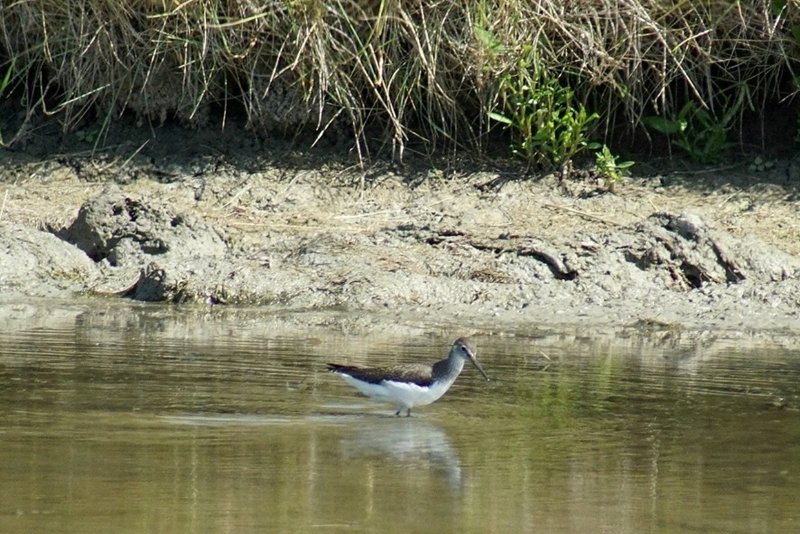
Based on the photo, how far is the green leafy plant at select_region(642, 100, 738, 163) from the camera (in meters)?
12.0

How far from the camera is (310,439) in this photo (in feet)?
21.9

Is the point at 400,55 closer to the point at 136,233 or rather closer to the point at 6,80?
the point at 136,233

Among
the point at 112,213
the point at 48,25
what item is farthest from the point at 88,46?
the point at 112,213

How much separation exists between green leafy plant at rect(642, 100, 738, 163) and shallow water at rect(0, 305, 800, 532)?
268cm

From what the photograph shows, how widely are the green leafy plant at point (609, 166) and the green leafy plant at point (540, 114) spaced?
4.8 inches

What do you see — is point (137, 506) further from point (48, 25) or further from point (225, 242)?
point (48, 25)

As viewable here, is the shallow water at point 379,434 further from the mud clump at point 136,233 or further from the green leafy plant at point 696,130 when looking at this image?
the green leafy plant at point 696,130

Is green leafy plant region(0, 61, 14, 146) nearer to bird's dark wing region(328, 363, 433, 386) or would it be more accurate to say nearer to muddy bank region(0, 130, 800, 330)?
muddy bank region(0, 130, 800, 330)

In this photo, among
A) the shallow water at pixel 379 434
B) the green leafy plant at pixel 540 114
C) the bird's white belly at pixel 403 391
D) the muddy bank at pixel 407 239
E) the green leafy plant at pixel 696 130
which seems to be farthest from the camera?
the green leafy plant at pixel 696 130

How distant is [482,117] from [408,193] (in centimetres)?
85

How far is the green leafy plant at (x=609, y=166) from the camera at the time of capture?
38.9 feet

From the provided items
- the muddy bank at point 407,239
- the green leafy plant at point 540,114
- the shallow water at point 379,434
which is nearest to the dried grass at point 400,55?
the green leafy plant at point 540,114

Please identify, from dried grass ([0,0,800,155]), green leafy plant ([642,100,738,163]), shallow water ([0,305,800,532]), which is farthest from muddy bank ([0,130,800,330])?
shallow water ([0,305,800,532])


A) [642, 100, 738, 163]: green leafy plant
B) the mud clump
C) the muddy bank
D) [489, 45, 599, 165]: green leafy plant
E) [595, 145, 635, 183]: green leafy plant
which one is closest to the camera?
the muddy bank
